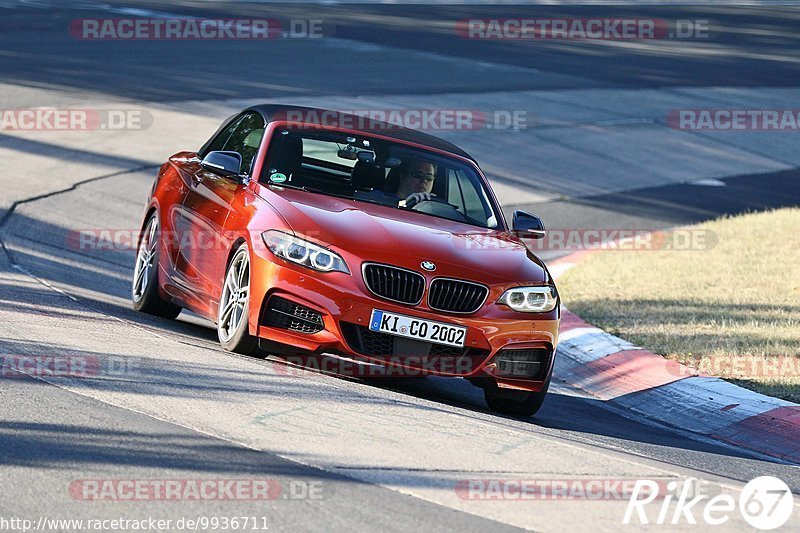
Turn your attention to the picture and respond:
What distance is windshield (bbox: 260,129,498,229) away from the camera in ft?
29.8

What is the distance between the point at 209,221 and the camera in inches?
357

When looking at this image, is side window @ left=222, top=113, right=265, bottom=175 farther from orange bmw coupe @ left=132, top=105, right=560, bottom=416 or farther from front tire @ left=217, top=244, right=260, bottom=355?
front tire @ left=217, top=244, right=260, bottom=355

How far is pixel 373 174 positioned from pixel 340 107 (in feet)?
45.0

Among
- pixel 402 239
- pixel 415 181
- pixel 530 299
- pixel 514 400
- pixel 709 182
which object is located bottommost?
pixel 709 182

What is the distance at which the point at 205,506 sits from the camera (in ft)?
17.4

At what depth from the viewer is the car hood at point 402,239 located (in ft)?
26.0

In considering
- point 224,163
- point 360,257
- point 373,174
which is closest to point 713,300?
point 373,174

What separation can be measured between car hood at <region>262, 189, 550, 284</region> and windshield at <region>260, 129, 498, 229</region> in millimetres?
235

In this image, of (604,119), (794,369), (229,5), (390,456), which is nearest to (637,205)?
(604,119)

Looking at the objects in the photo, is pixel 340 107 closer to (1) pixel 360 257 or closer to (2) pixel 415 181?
(2) pixel 415 181

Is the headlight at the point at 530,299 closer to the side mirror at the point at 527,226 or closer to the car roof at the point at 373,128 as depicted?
the side mirror at the point at 527,226

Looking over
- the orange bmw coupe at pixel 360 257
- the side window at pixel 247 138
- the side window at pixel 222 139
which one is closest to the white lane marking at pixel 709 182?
the orange bmw coupe at pixel 360 257

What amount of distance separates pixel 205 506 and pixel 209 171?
4.37 meters

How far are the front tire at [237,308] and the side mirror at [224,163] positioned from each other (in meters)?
0.72
